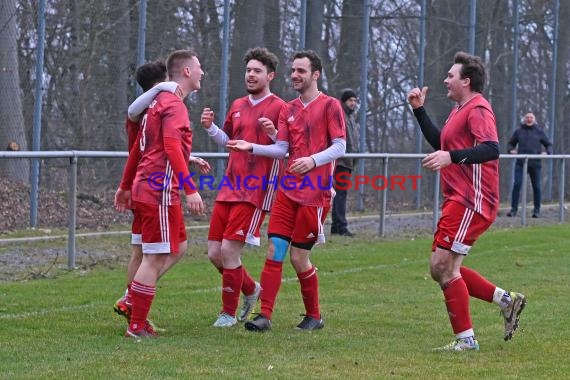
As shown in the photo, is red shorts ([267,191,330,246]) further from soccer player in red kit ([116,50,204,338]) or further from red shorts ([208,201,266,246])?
soccer player in red kit ([116,50,204,338])

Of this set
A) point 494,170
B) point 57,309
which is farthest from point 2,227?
point 494,170

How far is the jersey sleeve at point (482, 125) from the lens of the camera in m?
7.49

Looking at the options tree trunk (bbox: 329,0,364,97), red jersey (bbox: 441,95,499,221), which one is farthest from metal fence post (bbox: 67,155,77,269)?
tree trunk (bbox: 329,0,364,97)

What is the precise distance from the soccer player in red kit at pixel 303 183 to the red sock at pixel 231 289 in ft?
0.65

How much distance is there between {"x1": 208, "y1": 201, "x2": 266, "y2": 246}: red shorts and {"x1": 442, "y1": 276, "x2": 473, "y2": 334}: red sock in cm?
158

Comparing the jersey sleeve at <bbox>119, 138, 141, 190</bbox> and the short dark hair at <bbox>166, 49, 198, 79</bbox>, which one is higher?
the short dark hair at <bbox>166, 49, 198, 79</bbox>

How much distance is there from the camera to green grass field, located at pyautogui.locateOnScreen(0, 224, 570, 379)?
6.86 meters

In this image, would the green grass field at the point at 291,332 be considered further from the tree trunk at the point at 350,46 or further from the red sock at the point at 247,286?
the tree trunk at the point at 350,46

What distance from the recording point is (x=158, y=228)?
7910 millimetres

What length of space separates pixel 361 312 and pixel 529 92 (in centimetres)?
1908

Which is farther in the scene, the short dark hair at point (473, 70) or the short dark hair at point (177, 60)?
the short dark hair at point (177, 60)

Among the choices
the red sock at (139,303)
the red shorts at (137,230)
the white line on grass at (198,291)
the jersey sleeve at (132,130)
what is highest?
the jersey sleeve at (132,130)

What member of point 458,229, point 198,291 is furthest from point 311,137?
point 198,291

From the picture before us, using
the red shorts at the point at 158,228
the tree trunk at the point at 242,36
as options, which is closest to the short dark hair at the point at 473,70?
the red shorts at the point at 158,228
